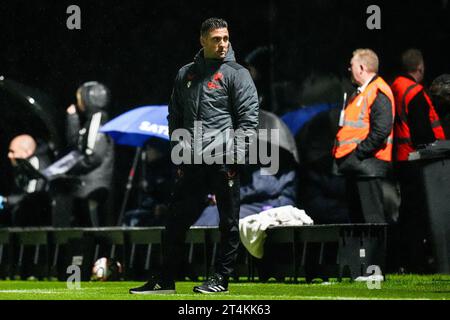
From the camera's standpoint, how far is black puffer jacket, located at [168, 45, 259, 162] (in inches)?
367

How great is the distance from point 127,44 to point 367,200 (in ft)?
20.5

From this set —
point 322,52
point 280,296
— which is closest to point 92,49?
point 322,52

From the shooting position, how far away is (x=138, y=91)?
17.4 metres

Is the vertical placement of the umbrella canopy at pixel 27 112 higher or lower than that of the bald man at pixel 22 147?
higher

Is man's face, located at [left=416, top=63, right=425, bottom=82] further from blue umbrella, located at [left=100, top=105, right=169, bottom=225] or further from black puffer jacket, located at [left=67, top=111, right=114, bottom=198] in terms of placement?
black puffer jacket, located at [left=67, top=111, right=114, bottom=198]

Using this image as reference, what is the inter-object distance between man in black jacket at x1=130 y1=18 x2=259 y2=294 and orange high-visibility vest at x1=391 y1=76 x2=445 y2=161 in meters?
3.79

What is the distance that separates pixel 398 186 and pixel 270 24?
327 centimetres

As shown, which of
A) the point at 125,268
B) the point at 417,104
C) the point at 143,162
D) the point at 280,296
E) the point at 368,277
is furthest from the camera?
the point at 143,162

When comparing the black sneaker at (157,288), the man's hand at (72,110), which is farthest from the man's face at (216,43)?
the man's hand at (72,110)

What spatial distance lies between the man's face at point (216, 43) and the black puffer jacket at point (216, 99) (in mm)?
76

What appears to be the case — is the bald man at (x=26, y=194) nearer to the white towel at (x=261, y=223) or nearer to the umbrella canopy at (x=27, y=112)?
the umbrella canopy at (x=27, y=112)

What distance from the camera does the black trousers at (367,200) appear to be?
1204 centimetres

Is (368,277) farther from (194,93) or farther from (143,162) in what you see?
(143,162)

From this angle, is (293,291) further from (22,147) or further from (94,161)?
(22,147)
